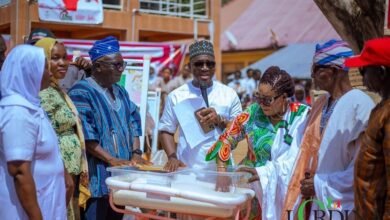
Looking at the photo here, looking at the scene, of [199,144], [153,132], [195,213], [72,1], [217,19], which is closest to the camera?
[195,213]

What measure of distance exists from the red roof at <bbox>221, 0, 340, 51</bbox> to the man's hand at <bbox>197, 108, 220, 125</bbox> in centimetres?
1901

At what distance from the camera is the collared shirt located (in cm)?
470

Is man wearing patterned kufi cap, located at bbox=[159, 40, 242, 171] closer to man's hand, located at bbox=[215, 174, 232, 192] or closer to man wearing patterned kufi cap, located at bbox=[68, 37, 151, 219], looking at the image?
man wearing patterned kufi cap, located at bbox=[68, 37, 151, 219]

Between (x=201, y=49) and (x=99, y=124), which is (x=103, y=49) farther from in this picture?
(x=201, y=49)

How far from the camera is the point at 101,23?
1402cm

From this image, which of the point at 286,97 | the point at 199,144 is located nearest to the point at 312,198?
the point at 286,97

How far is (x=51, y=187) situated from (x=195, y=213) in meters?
0.83

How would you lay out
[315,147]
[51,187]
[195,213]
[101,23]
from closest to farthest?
[51,187]
[195,213]
[315,147]
[101,23]

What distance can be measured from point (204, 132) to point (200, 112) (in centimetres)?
17

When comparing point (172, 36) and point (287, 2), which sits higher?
point (287, 2)

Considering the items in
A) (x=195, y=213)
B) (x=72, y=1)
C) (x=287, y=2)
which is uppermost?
(x=287, y=2)

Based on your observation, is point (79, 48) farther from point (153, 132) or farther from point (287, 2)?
point (287, 2)

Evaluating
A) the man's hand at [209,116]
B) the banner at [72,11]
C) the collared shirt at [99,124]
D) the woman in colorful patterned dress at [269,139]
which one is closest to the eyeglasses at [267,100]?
the woman in colorful patterned dress at [269,139]

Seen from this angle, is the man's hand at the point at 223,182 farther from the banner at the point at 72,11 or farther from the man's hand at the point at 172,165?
the banner at the point at 72,11
